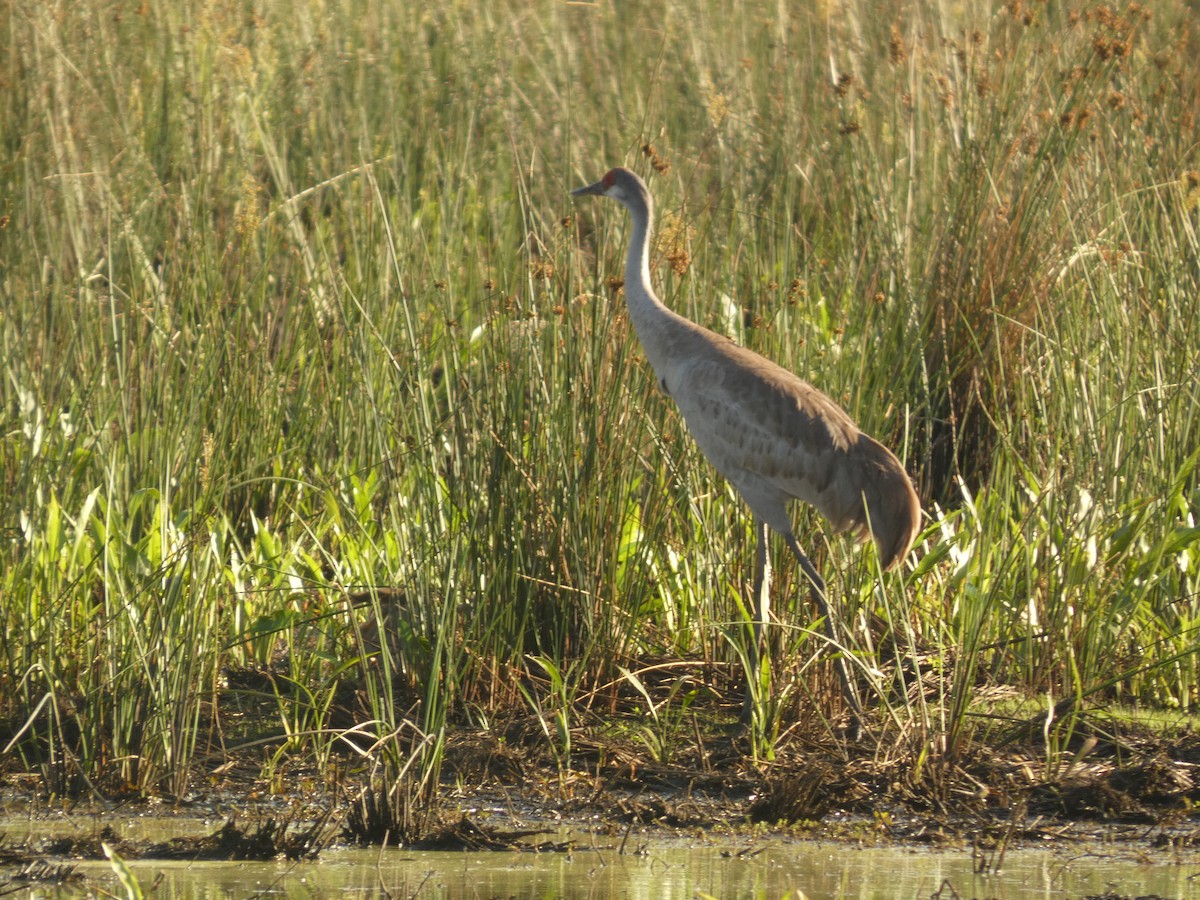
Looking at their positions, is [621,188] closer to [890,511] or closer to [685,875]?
[890,511]

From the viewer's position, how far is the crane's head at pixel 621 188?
5.13 metres

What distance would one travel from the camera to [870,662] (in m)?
4.63

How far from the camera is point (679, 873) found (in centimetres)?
352

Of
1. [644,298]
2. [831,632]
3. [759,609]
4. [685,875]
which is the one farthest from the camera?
[644,298]

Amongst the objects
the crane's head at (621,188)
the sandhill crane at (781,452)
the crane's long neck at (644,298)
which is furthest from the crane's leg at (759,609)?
the crane's head at (621,188)

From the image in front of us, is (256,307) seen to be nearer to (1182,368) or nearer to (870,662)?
(870,662)

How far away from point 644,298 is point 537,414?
637 mm

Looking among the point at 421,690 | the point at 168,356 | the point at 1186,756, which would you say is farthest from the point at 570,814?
the point at 168,356

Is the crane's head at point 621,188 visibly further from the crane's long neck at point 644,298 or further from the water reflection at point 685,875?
the water reflection at point 685,875

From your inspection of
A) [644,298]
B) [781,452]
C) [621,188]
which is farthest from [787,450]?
[621,188]

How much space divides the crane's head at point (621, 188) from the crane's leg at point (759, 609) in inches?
42.8

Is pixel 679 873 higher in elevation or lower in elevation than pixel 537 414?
lower

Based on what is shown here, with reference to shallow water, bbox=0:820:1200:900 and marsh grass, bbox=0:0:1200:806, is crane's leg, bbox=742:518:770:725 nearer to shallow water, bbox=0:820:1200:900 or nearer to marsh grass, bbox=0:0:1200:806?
marsh grass, bbox=0:0:1200:806

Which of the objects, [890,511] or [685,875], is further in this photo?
[890,511]
